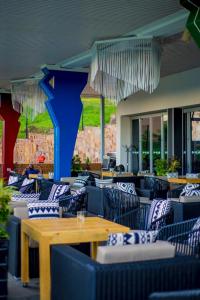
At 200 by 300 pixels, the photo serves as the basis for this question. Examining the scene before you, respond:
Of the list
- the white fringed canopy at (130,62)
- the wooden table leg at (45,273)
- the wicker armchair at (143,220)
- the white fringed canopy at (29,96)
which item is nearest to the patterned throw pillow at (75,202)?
the wicker armchair at (143,220)

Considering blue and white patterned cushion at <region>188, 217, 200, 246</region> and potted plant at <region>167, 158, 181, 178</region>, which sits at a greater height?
potted plant at <region>167, 158, 181, 178</region>

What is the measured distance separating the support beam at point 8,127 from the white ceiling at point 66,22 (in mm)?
8648

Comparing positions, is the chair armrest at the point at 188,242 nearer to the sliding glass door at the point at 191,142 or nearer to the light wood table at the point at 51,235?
the light wood table at the point at 51,235

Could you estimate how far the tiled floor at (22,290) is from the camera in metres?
5.09

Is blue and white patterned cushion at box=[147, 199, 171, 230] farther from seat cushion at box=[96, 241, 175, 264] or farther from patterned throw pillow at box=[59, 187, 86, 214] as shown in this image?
seat cushion at box=[96, 241, 175, 264]

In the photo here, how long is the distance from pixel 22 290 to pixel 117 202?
3.78 m

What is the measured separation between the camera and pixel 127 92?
11148mm

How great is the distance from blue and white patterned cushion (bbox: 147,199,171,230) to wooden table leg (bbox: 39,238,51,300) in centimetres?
193

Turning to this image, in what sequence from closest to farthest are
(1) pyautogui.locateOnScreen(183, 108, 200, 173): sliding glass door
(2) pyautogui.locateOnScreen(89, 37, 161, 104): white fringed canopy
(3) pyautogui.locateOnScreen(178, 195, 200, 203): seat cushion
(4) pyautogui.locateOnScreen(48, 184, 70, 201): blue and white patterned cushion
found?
(3) pyautogui.locateOnScreen(178, 195, 200, 203): seat cushion, (4) pyautogui.locateOnScreen(48, 184, 70, 201): blue and white patterned cushion, (2) pyautogui.locateOnScreen(89, 37, 161, 104): white fringed canopy, (1) pyautogui.locateOnScreen(183, 108, 200, 173): sliding glass door

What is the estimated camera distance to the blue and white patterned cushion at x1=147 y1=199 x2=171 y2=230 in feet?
20.6

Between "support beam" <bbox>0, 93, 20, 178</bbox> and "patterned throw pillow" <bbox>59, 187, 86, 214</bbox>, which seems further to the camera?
"support beam" <bbox>0, 93, 20, 178</bbox>

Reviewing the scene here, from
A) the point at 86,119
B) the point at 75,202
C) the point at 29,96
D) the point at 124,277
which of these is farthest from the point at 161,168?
the point at 86,119

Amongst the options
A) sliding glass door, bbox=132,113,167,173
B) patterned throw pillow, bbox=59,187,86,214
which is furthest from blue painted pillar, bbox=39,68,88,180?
patterned throw pillow, bbox=59,187,86,214

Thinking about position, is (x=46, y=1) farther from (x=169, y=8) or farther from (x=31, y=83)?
(x=31, y=83)
